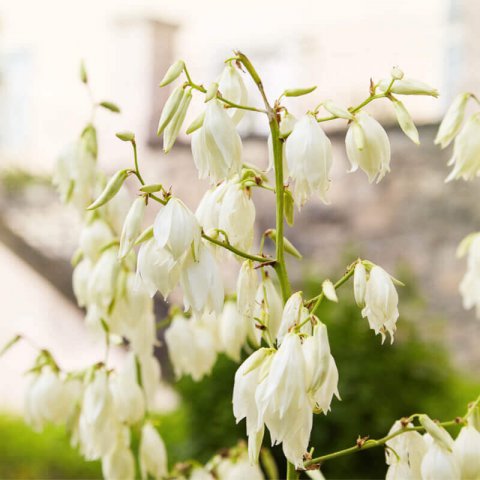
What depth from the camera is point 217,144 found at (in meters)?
0.86

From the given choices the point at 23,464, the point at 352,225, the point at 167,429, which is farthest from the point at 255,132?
the point at 23,464

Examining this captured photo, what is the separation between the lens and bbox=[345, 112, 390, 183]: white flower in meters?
0.88

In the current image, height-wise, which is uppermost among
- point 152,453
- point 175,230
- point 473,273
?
point 175,230

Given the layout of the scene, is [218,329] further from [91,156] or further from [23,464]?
[23,464]

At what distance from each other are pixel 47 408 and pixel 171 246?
44 cm

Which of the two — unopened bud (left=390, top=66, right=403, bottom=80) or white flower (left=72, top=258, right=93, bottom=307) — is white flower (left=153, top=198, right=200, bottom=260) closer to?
unopened bud (left=390, top=66, right=403, bottom=80)

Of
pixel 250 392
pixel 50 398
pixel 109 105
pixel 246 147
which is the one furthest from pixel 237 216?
pixel 246 147

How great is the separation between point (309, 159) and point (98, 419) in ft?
1.50

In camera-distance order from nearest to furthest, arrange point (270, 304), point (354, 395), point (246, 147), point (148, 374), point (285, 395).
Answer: point (285, 395)
point (270, 304)
point (148, 374)
point (354, 395)
point (246, 147)

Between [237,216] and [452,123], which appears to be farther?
[452,123]

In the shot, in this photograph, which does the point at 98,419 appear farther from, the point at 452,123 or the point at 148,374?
the point at 452,123

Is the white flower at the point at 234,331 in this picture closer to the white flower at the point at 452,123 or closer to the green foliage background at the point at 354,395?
the white flower at the point at 452,123

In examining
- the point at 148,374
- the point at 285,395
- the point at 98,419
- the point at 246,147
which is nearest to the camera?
the point at 285,395

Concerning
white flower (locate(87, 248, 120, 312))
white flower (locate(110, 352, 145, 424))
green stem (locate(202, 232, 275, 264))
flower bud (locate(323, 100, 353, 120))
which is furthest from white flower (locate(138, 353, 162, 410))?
flower bud (locate(323, 100, 353, 120))
